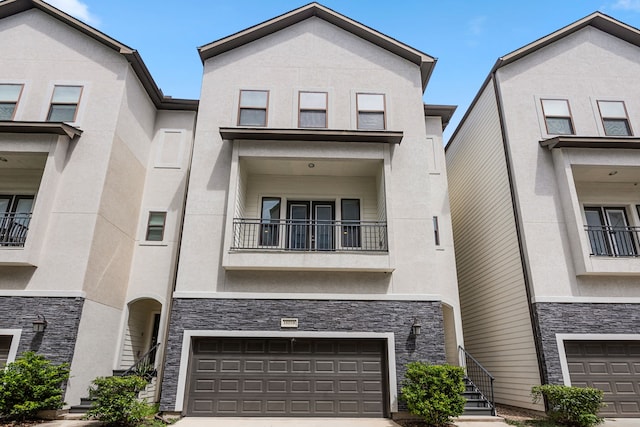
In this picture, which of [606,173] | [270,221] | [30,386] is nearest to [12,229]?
[30,386]

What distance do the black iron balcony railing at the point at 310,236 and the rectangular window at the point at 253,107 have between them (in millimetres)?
3045

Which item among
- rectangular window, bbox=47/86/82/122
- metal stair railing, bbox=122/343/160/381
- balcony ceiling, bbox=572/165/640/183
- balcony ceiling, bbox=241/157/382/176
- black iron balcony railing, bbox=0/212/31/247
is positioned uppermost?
rectangular window, bbox=47/86/82/122

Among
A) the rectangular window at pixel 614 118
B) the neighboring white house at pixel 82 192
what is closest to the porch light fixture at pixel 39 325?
the neighboring white house at pixel 82 192


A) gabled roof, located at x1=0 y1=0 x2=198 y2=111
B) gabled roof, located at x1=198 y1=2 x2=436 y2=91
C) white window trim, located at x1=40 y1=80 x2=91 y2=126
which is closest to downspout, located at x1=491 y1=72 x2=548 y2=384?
gabled roof, located at x1=198 y1=2 x2=436 y2=91

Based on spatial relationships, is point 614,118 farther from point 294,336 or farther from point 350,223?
point 294,336

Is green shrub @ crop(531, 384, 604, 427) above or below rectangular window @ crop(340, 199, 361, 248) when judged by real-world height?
below

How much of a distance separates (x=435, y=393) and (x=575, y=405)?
3235 mm

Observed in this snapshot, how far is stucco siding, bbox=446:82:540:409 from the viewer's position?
1065 centimetres

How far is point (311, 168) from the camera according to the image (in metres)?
11.7

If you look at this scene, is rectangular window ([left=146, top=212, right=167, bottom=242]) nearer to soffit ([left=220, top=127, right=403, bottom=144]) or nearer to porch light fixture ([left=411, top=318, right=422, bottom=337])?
soffit ([left=220, top=127, right=403, bottom=144])

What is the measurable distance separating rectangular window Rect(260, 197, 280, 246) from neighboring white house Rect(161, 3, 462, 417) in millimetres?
57

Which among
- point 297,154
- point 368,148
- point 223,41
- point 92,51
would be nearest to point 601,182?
point 368,148

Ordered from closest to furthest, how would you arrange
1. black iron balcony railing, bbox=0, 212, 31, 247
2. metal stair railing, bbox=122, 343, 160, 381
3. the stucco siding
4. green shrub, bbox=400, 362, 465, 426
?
green shrub, bbox=400, 362, 465, 426, metal stair railing, bbox=122, 343, 160, 381, black iron balcony railing, bbox=0, 212, 31, 247, the stucco siding

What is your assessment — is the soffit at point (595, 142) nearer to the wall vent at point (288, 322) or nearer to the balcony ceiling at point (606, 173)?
the balcony ceiling at point (606, 173)
